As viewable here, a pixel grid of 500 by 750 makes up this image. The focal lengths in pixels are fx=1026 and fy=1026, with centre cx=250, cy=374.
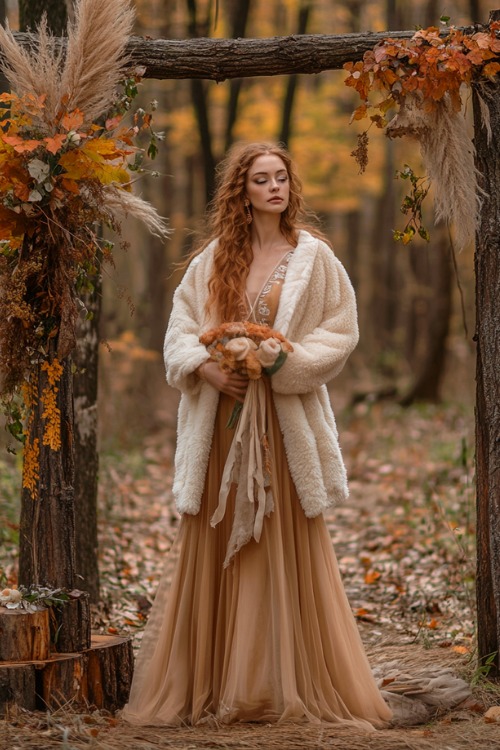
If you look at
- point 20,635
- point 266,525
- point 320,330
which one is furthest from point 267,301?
point 20,635

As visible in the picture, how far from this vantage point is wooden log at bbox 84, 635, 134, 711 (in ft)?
14.8

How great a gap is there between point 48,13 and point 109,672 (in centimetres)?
373

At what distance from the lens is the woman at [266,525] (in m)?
Answer: 4.41

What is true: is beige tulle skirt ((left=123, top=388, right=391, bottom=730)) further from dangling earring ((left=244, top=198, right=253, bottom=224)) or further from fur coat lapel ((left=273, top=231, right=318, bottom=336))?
dangling earring ((left=244, top=198, right=253, bottom=224))

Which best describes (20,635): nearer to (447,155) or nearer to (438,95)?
(447,155)

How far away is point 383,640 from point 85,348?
8.09 ft

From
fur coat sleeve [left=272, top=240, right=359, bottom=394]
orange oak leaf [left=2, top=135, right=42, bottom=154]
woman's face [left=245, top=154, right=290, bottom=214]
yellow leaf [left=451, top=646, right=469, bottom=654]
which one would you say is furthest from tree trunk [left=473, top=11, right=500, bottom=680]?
orange oak leaf [left=2, top=135, right=42, bottom=154]

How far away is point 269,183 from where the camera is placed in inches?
185

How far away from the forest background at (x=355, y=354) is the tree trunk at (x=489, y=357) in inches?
6.4

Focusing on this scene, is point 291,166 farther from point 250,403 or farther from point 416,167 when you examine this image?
point 416,167

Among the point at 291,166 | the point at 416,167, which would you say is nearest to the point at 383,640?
the point at 291,166

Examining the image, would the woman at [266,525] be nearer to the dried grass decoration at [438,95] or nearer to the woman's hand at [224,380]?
the woman's hand at [224,380]

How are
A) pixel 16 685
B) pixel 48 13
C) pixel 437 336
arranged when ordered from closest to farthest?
1. pixel 16 685
2. pixel 48 13
3. pixel 437 336

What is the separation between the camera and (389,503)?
10.1 m
